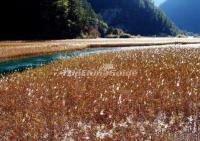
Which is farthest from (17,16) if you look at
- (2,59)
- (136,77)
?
(136,77)

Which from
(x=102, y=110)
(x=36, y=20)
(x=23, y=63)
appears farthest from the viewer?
(x=36, y=20)

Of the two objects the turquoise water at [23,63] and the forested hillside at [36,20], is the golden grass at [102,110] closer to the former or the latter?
the turquoise water at [23,63]

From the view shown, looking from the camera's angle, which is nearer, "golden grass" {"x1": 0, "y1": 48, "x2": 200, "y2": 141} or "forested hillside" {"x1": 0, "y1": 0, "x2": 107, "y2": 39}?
"golden grass" {"x1": 0, "y1": 48, "x2": 200, "y2": 141}

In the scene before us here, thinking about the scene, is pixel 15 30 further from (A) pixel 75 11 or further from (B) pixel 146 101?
(B) pixel 146 101

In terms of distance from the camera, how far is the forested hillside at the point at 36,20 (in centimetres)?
9950

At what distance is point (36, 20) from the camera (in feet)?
339

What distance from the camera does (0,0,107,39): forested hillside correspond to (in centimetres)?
9950

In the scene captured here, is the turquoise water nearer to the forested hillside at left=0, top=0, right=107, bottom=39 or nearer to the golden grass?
the golden grass

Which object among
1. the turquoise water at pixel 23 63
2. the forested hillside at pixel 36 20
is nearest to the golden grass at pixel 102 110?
the turquoise water at pixel 23 63

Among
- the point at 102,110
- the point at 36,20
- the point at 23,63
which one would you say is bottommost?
the point at 23,63

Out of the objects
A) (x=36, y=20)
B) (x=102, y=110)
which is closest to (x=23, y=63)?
(x=102, y=110)

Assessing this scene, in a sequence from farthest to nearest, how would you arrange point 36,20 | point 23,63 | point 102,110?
point 36,20 → point 23,63 → point 102,110

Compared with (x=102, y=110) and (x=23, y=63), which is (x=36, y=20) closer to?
(x=23, y=63)

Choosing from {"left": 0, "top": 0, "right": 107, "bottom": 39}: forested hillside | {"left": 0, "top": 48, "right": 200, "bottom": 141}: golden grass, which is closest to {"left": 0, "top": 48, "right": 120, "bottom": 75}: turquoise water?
{"left": 0, "top": 48, "right": 200, "bottom": 141}: golden grass
